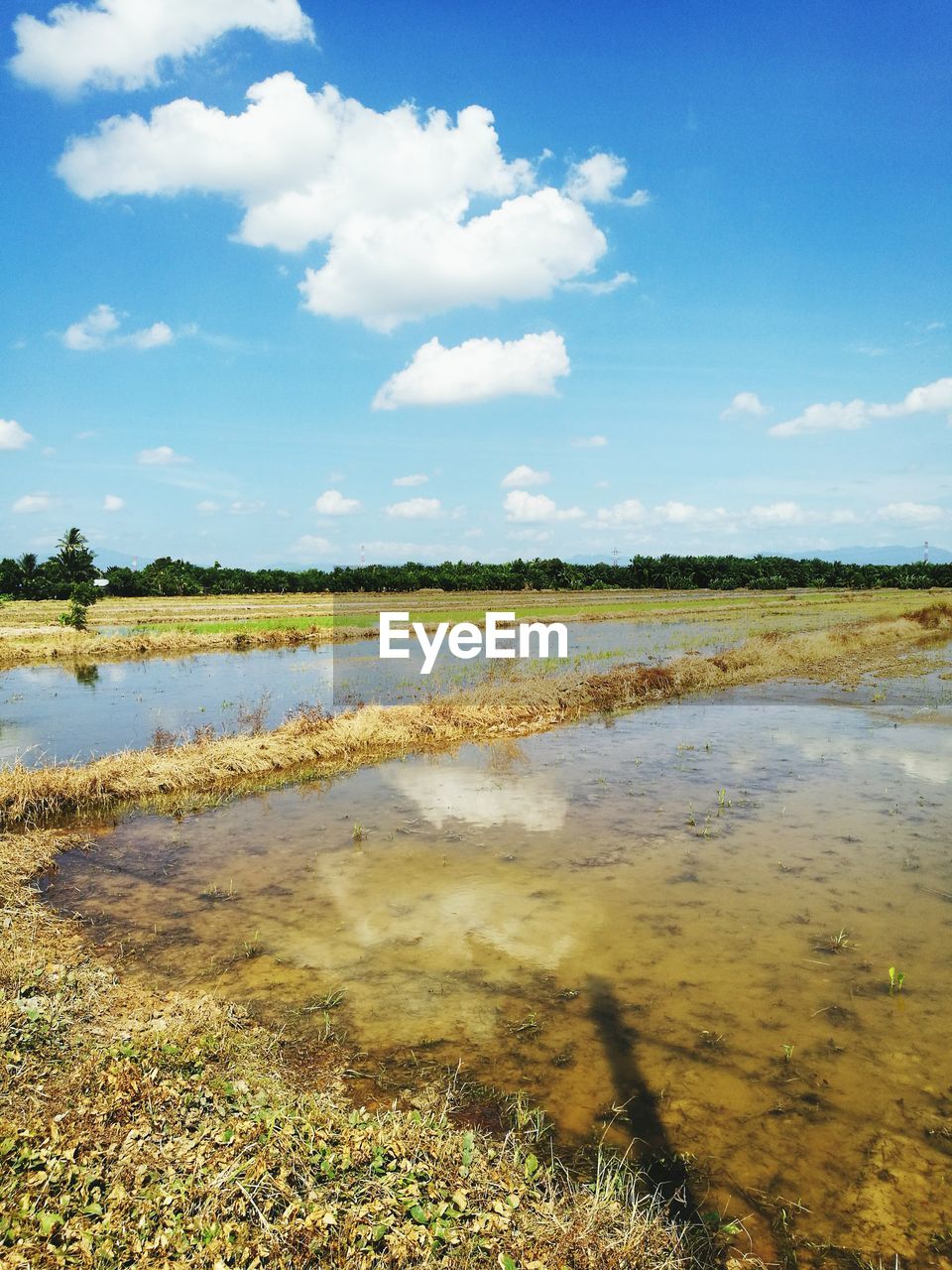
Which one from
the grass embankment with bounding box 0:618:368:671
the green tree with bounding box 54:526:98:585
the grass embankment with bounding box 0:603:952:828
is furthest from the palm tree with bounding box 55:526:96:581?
the grass embankment with bounding box 0:603:952:828

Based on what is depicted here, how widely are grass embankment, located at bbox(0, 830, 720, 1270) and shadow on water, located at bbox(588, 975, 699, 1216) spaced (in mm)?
262

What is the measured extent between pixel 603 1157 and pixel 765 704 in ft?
63.0

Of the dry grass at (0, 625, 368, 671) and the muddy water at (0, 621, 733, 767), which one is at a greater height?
the dry grass at (0, 625, 368, 671)

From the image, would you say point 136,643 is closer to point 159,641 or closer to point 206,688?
point 159,641

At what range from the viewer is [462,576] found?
277 ft

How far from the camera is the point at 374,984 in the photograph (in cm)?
731

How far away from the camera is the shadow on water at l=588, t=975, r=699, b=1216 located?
193 inches

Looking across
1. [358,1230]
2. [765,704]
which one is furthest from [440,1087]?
[765,704]

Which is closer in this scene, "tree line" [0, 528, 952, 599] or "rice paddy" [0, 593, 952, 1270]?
"rice paddy" [0, 593, 952, 1270]

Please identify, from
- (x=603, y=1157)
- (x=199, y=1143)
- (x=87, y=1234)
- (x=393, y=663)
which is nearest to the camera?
(x=87, y=1234)

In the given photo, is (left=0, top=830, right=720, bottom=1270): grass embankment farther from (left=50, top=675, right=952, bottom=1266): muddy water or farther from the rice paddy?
(left=50, top=675, right=952, bottom=1266): muddy water

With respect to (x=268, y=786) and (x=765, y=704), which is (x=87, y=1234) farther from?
(x=765, y=704)

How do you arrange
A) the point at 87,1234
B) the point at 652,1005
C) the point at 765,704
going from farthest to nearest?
the point at 765,704, the point at 652,1005, the point at 87,1234
